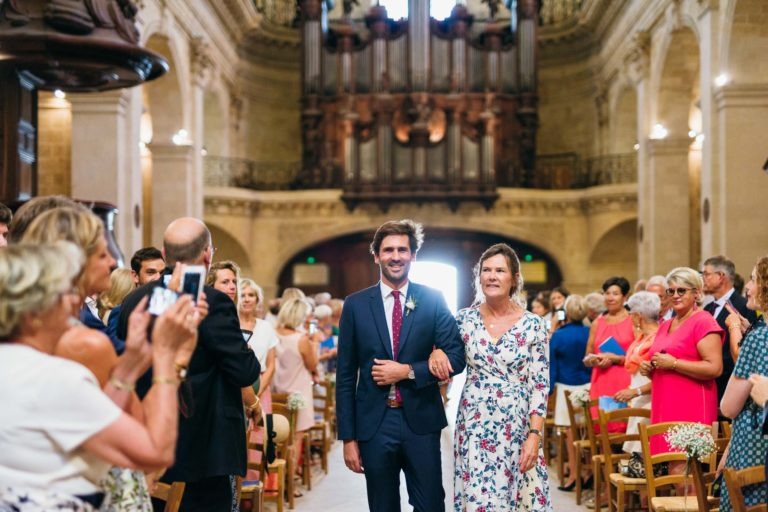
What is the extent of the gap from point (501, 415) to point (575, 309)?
4.74 metres

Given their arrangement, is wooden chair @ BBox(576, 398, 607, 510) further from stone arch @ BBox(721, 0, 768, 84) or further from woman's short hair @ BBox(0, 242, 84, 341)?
stone arch @ BBox(721, 0, 768, 84)

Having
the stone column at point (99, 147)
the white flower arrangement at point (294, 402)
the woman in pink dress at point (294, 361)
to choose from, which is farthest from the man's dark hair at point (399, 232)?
the stone column at point (99, 147)

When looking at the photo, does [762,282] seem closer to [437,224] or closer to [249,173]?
[437,224]

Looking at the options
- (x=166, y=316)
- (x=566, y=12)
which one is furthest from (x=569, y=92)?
(x=166, y=316)

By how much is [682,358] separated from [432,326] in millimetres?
2121

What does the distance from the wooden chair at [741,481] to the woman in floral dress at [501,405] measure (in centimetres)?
105

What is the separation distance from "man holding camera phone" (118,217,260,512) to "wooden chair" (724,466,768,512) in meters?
1.94

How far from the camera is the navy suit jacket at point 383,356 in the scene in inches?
189

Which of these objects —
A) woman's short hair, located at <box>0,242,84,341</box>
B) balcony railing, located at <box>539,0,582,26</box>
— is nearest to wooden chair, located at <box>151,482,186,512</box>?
woman's short hair, located at <box>0,242,84,341</box>

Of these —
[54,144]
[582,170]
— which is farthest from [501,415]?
[582,170]

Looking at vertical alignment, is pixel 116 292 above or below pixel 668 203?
below

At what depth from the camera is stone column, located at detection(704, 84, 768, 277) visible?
14.6 m

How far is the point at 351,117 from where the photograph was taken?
24.3 metres

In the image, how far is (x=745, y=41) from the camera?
1452 centimetres
